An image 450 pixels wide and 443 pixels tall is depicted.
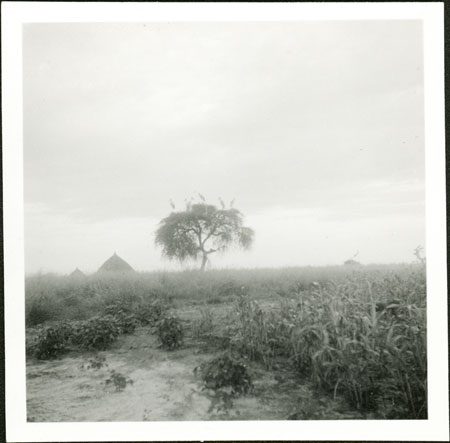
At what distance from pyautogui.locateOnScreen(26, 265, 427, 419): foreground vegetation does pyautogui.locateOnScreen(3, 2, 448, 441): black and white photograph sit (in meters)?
0.02

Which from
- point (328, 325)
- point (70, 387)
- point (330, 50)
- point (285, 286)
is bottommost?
point (70, 387)

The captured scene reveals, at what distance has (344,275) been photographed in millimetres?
3582

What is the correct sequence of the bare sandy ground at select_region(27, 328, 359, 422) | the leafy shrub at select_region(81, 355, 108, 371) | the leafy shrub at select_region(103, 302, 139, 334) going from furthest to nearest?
the leafy shrub at select_region(103, 302, 139, 334)
the leafy shrub at select_region(81, 355, 108, 371)
the bare sandy ground at select_region(27, 328, 359, 422)

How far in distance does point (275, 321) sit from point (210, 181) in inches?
54.9

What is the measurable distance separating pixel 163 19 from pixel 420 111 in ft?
8.27

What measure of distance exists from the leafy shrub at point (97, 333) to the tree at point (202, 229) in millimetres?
823

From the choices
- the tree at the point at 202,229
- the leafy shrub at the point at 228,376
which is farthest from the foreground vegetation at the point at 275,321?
the tree at the point at 202,229

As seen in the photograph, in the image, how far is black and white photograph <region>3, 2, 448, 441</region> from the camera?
3613 mm

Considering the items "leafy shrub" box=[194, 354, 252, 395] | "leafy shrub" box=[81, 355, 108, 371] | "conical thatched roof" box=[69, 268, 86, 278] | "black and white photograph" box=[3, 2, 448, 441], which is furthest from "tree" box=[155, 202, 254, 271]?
"leafy shrub" box=[81, 355, 108, 371]

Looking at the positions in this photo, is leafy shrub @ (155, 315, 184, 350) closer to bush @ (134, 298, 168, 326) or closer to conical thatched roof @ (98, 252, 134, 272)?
bush @ (134, 298, 168, 326)

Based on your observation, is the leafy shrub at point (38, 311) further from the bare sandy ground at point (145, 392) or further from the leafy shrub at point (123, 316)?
the leafy shrub at point (123, 316)

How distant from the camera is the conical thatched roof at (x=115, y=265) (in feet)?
12.0

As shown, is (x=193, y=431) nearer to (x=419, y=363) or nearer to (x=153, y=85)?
(x=419, y=363)

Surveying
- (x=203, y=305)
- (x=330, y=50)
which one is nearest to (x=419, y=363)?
(x=203, y=305)
